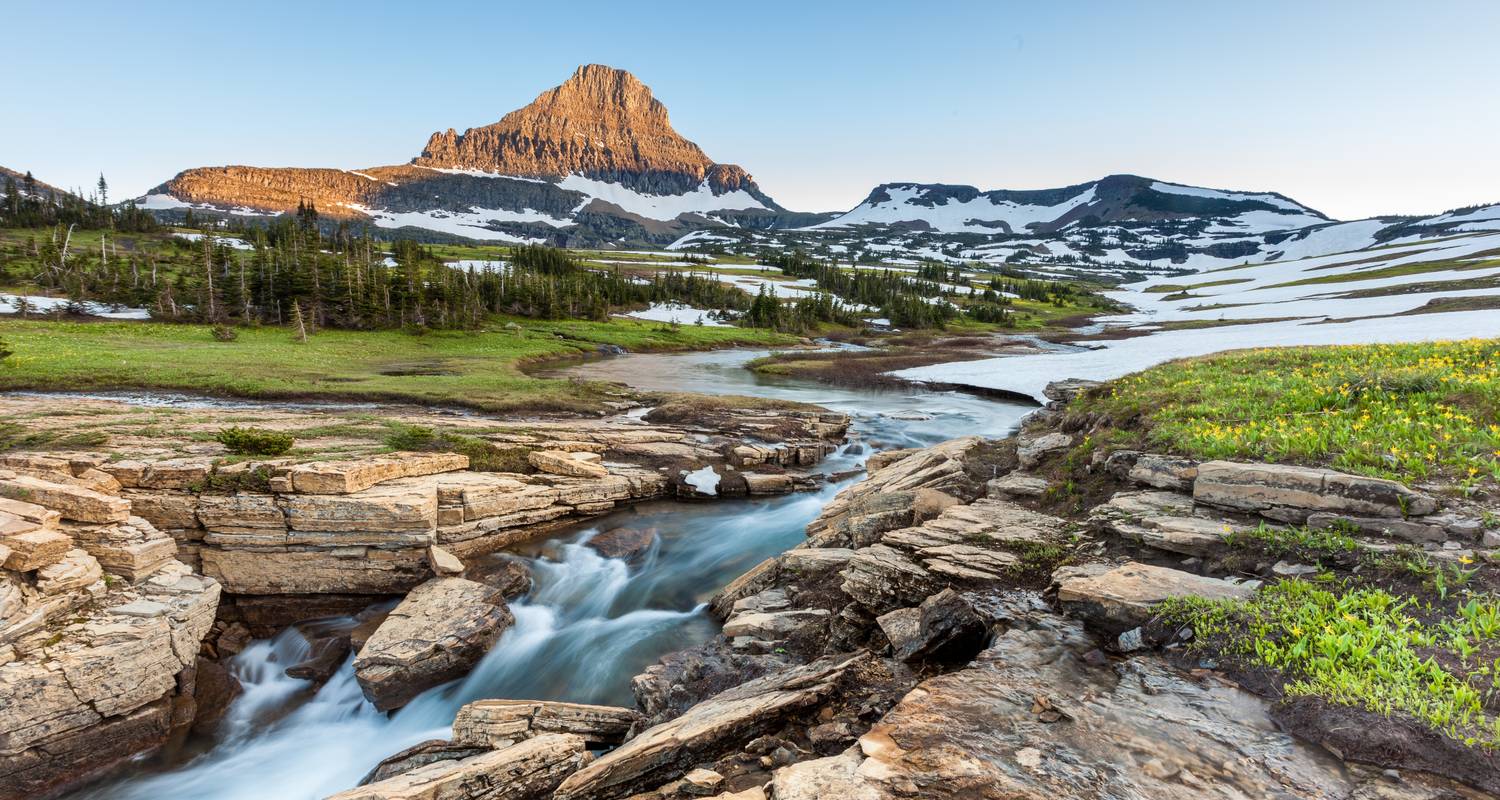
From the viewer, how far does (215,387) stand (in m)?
31.1

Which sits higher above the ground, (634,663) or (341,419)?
(341,419)

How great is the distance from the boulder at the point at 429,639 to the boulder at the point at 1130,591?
38.6ft

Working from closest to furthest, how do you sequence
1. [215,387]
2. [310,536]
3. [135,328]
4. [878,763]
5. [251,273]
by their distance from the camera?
[878,763], [310,536], [215,387], [135,328], [251,273]

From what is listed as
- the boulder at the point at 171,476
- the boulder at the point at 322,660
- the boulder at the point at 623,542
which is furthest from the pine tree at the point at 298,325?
the boulder at the point at 623,542

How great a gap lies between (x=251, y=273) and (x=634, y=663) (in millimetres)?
86548

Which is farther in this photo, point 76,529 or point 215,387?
point 215,387

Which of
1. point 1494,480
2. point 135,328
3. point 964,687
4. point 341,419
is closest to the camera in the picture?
point 964,687

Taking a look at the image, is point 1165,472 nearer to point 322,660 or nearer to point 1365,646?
point 1365,646

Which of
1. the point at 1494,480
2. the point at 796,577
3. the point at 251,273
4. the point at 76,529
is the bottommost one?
the point at 796,577

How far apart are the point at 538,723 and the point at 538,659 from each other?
4.79 metres

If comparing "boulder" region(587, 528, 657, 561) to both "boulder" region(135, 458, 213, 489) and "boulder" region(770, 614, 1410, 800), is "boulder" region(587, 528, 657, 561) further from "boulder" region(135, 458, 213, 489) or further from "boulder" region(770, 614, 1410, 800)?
"boulder" region(770, 614, 1410, 800)

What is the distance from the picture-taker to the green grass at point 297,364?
31.2 meters

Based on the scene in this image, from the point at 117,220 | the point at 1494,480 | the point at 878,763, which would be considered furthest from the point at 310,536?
the point at 117,220

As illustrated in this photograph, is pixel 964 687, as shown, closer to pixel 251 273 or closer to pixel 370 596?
pixel 370 596
